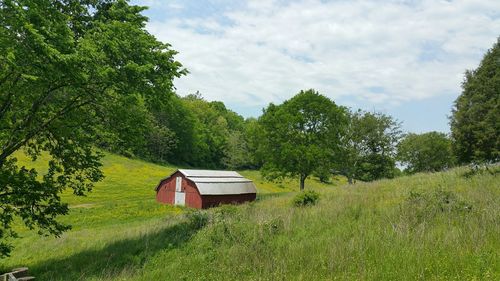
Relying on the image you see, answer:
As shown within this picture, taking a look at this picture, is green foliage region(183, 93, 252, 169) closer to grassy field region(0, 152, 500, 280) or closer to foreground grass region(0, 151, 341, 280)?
foreground grass region(0, 151, 341, 280)

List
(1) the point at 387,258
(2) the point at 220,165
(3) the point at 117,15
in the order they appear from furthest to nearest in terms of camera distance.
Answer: (2) the point at 220,165
(3) the point at 117,15
(1) the point at 387,258

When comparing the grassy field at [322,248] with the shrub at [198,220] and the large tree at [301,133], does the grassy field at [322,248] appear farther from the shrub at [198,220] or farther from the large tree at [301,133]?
the large tree at [301,133]

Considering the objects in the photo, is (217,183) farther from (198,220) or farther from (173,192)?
(198,220)

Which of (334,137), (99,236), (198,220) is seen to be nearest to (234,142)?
(334,137)

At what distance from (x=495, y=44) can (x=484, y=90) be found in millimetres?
3702

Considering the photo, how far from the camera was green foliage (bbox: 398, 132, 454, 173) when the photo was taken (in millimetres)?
78125

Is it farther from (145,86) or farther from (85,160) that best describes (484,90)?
(85,160)

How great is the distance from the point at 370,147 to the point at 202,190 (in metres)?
26.3

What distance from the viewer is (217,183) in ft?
137

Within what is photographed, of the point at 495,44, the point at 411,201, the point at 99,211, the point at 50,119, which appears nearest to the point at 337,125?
the point at 495,44

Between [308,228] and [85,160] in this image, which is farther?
[85,160]

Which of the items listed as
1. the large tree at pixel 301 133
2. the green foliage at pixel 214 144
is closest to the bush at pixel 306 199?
the large tree at pixel 301 133

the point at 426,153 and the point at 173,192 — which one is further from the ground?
the point at 426,153

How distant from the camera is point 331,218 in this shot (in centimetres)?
1170
